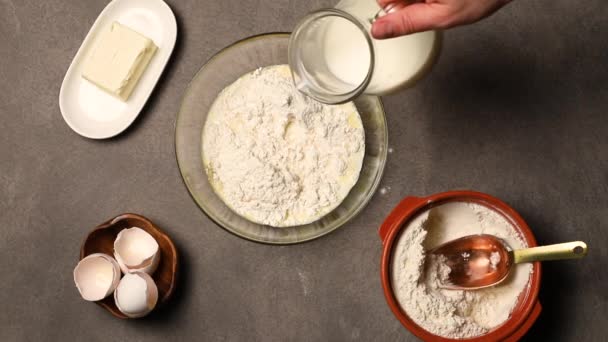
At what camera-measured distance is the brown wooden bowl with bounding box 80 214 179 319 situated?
136cm

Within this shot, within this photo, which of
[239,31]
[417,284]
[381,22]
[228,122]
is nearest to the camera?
[381,22]

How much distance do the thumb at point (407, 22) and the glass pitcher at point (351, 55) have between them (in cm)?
5

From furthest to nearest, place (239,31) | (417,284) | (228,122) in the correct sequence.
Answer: (239,31), (228,122), (417,284)

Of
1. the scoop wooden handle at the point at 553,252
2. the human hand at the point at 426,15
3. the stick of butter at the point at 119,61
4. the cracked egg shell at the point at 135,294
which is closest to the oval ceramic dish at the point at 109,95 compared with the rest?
the stick of butter at the point at 119,61

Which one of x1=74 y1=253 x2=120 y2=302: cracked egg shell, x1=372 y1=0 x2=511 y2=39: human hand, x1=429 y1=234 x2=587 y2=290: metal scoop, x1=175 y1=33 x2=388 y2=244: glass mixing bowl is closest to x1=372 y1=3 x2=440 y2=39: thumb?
Answer: x1=372 y1=0 x2=511 y2=39: human hand

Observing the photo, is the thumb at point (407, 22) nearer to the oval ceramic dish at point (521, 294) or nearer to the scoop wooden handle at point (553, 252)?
the oval ceramic dish at point (521, 294)

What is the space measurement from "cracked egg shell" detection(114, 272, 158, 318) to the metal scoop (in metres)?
0.67

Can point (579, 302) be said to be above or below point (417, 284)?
above

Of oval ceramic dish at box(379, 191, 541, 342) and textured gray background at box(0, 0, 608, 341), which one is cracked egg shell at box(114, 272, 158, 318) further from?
oval ceramic dish at box(379, 191, 541, 342)

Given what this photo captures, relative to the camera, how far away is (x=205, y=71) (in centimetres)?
140

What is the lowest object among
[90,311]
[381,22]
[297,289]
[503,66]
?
[90,311]

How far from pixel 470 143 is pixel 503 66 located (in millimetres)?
231

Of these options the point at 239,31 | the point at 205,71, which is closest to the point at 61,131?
the point at 205,71

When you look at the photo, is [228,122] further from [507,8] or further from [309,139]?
[507,8]
